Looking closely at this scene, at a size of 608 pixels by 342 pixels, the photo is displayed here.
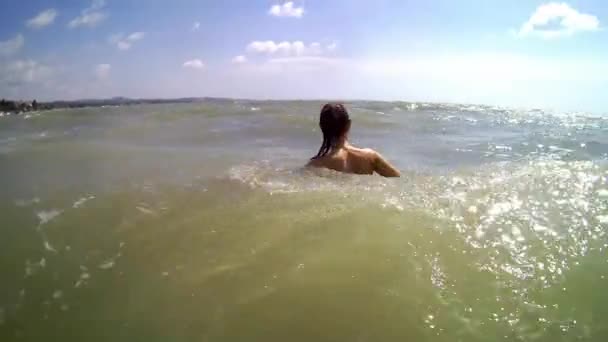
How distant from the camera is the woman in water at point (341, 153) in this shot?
4449mm

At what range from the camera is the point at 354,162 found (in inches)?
183

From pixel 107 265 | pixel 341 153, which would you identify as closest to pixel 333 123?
pixel 341 153

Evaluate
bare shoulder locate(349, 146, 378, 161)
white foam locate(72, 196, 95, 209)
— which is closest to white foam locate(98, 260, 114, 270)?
white foam locate(72, 196, 95, 209)

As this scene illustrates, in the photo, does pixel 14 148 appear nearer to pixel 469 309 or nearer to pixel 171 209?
pixel 171 209

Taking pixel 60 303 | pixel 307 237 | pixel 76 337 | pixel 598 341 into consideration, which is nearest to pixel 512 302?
pixel 598 341

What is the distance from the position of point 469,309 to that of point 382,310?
1.47 ft

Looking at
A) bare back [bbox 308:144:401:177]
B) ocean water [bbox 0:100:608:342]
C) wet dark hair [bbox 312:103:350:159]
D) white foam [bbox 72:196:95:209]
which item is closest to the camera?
ocean water [bbox 0:100:608:342]

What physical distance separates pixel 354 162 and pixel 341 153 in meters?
0.18

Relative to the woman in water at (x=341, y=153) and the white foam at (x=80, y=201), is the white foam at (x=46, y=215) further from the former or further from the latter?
the woman in water at (x=341, y=153)

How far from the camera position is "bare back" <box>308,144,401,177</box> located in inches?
179

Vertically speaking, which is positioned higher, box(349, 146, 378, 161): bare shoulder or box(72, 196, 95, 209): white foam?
box(349, 146, 378, 161): bare shoulder

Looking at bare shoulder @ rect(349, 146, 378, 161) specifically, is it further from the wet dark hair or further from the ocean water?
the ocean water

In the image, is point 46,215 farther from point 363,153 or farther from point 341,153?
point 363,153

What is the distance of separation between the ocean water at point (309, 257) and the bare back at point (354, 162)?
19cm
